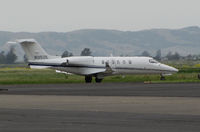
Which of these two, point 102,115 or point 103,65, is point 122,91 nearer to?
point 102,115

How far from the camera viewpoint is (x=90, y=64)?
63.2 m

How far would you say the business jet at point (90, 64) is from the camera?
203 ft

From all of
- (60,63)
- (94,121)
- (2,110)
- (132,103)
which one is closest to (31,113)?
(2,110)

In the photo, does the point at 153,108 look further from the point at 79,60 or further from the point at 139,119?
the point at 79,60

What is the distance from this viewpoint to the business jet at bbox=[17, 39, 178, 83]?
203 ft

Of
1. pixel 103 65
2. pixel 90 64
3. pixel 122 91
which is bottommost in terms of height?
pixel 122 91

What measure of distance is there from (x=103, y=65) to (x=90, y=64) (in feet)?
4.24

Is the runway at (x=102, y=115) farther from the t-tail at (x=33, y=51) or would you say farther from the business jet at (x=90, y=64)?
the t-tail at (x=33, y=51)

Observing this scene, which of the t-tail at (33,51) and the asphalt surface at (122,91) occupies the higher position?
the t-tail at (33,51)

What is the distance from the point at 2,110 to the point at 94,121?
6.21m

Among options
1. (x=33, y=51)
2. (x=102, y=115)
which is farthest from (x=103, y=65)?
(x=102, y=115)

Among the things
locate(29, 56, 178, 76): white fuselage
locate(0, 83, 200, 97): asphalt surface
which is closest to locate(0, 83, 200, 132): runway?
locate(0, 83, 200, 97): asphalt surface

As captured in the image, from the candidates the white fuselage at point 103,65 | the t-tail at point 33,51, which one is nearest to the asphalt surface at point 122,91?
the white fuselage at point 103,65

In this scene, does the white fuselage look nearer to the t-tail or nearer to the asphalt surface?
the t-tail
